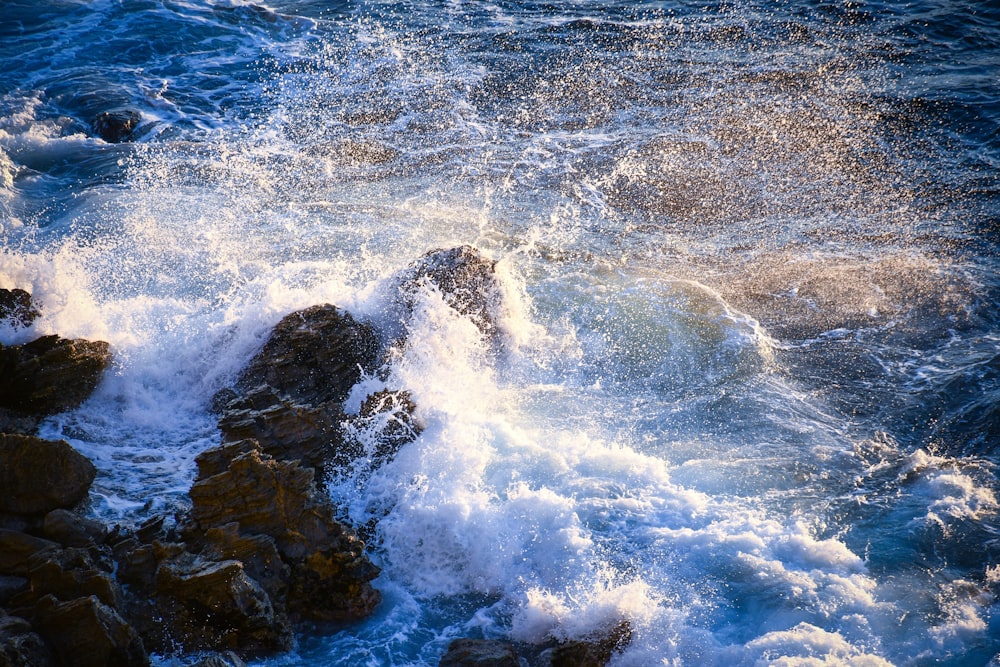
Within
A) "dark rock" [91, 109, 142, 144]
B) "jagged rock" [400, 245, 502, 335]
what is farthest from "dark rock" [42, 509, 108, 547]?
"dark rock" [91, 109, 142, 144]

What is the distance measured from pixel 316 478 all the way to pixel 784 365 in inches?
206

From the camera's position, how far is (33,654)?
495 cm

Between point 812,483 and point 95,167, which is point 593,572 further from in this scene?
point 95,167

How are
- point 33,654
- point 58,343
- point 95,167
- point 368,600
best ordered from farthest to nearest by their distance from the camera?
1. point 95,167
2. point 58,343
3. point 368,600
4. point 33,654

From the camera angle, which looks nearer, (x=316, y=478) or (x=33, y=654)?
(x=33, y=654)

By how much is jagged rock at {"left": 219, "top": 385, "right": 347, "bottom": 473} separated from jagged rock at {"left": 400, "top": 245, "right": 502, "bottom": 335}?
6.89ft

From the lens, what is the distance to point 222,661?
16.9 feet

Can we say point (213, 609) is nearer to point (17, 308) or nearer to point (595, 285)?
point (17, 308)

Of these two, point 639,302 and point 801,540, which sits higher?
point 639,302

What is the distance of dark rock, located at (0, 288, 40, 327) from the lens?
847 cm

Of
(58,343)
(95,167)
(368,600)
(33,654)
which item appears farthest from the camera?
(95,167)

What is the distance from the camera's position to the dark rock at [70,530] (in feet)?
19.8

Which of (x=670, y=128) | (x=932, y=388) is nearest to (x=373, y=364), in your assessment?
(x=932, y=388)

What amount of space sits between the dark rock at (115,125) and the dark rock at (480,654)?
1197 cm
